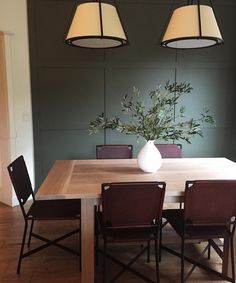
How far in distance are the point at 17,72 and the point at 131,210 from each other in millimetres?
2646

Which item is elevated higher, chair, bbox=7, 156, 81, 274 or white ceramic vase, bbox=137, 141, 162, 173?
white ceramic vase, bbox=137, 141, 162, 173

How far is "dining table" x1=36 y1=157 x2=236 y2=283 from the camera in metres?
1.92

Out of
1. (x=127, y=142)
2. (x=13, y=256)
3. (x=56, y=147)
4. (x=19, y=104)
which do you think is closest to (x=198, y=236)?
(x=13, y=256)

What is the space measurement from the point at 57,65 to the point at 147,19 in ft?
4.50

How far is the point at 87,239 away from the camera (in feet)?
6.53

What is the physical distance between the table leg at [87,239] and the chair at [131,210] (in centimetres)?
9

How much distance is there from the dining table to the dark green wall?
124 cm

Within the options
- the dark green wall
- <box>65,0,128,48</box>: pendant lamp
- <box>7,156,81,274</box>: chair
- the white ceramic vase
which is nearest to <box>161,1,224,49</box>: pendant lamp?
<box>65,0,128,48</box>: pendant lamp

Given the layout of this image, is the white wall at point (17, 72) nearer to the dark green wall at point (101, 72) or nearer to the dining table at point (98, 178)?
the dark green wall at point (101, 72)

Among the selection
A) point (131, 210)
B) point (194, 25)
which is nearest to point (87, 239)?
point (131, 210)

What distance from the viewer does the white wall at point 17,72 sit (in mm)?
3500

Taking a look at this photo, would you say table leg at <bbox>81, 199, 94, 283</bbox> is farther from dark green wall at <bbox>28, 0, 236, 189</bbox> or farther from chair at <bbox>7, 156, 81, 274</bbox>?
dark green wall at <bbox>28, 0, 236, 189</bbox>

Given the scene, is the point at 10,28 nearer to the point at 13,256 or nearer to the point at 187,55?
the point at 187,55

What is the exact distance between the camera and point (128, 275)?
2275 millimetres
